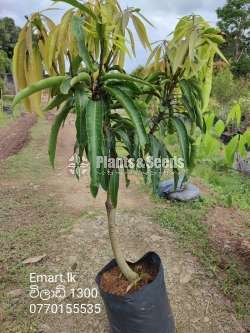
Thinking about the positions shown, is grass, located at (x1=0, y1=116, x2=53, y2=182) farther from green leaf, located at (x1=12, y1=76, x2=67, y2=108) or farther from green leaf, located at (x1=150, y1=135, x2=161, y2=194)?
green leaf, located at (x1=12, y1=76, x2=67, y2=108)

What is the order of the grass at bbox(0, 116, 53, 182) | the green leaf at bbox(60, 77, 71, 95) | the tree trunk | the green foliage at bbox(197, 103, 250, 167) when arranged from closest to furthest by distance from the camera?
the green leaf at bbox(60, 77, 71, 95) → the tree trunk → the green foliage at bbox(197, 103, 250, 167) → the grass at bbox(0, 116, 53, 182)

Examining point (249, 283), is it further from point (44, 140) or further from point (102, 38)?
point (44, 140)

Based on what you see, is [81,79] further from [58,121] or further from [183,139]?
[183,139]

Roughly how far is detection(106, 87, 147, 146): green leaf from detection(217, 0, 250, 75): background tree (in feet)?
58.2

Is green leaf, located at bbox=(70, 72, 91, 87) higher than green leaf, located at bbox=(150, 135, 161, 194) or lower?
higher

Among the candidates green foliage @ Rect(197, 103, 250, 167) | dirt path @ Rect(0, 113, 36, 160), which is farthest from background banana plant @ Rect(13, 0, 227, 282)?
dirt path @ Rect(0, 113, 36, 160)

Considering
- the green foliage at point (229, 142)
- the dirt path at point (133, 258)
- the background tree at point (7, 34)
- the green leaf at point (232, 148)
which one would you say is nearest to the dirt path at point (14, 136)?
the dirt path at point (133, 258)

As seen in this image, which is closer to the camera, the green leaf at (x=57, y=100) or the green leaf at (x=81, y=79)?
the green leaf at (x=81, y=79)

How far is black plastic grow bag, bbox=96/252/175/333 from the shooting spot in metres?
1.40

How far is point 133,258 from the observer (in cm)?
233

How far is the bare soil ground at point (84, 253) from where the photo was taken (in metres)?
1.81

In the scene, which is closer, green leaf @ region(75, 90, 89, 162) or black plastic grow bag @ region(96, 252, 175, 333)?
green leaf @ region(75, 90, 89, 162)

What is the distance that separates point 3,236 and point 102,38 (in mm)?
2030

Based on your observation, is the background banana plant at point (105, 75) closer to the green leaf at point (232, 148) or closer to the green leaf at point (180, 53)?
the green leaf at point (180, 53)
